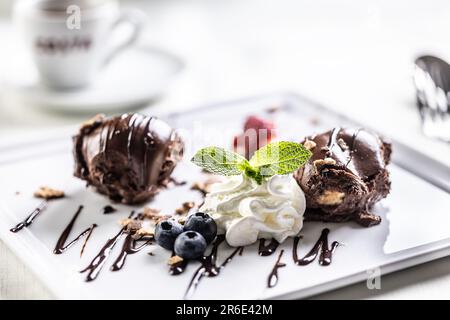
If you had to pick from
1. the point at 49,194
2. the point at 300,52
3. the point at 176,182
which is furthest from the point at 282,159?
the point at 300,52

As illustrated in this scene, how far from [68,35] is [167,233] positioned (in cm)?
150

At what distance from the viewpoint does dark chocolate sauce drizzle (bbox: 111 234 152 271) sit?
2090 mm

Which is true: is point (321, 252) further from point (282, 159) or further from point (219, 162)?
point (219, 162)

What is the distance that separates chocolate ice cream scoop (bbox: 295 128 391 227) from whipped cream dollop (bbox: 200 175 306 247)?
0.19 feet

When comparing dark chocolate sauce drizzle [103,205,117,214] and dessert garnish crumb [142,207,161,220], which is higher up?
dessert garnish crumb [142,207,161,220]

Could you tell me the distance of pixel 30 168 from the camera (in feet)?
8.98

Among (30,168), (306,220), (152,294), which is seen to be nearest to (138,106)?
(30,168)

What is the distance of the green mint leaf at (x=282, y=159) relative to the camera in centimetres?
225

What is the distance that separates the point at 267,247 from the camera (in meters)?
2.18

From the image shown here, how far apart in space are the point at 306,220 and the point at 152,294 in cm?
59

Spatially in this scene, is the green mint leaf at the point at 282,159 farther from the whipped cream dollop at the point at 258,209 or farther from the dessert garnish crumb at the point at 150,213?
the dessert garnish crumb at the point at 150,213

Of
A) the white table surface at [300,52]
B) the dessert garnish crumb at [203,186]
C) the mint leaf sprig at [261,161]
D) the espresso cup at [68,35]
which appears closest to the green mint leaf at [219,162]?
the mint leaf sprig at [261,161]

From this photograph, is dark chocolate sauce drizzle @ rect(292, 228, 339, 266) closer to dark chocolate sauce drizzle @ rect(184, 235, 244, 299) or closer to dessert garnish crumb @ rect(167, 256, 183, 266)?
dark chocolate sauce drizzle @ rect(184, 235, 244, 299)

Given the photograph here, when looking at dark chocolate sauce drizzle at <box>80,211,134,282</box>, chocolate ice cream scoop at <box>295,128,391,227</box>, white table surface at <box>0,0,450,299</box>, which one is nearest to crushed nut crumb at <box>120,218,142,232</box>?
dark chocolate sauce drizzle at <box>80,211,134,282</box>
